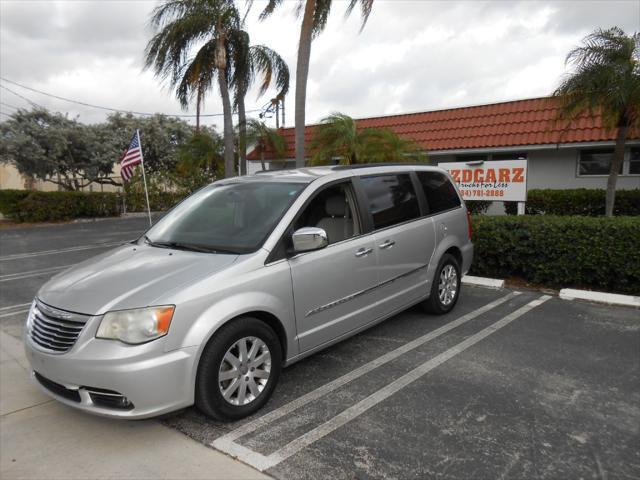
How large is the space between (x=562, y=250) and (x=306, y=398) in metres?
4.73

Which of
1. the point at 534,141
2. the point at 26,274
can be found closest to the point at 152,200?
the point at 26,274

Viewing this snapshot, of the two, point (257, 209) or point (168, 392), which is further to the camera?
point (257, 209)

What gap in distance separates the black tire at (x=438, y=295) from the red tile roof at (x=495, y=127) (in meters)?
7.86

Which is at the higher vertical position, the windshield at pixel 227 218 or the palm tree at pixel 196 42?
the palm tree at pixel 196 42

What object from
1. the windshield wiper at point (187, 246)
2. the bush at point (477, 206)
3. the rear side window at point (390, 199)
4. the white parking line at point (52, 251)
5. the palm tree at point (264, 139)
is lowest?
the white parking line at point (52, 251)

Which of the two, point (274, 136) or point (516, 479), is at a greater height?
point (274, 136)

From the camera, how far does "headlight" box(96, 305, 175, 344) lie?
2906mm

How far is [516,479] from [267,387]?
170 centimetres

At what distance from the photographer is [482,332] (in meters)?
5.08

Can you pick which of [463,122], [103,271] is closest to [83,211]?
[463,122]

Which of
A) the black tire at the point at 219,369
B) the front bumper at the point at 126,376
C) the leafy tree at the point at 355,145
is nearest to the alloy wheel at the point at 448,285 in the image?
the black tire at the point at 219,369

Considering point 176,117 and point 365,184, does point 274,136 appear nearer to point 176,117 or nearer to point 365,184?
point 365,184

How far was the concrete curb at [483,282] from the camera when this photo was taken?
6.93 m

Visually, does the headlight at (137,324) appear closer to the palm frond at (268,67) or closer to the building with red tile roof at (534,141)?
the building with red tile roof at (534,141)
